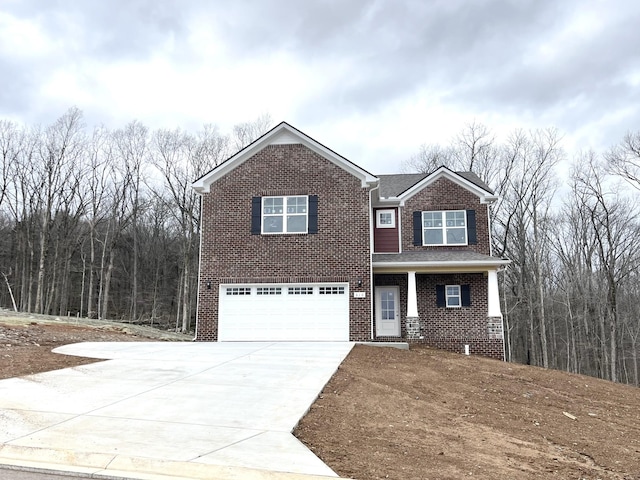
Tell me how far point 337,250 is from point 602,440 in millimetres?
10348

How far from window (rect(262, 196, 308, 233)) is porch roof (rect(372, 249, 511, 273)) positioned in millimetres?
3017

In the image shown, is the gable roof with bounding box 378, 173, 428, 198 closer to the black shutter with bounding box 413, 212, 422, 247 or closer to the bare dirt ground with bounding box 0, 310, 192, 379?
the black shutter with bounding box 413, 212, 422, 247

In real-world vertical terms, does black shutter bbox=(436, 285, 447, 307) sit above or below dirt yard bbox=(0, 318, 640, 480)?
above

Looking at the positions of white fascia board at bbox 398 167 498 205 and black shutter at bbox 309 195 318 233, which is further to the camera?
white fascia board at bbox 398 167 498 205

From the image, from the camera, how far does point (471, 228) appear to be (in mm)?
18516

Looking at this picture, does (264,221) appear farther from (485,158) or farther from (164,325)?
(164,325)

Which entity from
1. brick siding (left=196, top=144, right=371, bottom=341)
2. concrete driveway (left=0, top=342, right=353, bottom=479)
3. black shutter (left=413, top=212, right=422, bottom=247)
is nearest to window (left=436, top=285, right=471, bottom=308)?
black shutter (left=413, top=212, right=422, bottom=247)

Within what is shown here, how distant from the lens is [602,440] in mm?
6711

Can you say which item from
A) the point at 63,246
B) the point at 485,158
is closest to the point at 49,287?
the point at 63,246

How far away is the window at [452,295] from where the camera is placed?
17359 mm

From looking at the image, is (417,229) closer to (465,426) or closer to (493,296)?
(493,296)

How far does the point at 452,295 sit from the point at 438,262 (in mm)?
1745

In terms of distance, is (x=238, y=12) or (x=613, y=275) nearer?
(x=238, y=12)

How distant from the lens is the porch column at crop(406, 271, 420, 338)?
1644 cm
